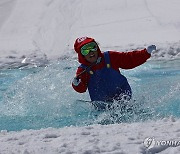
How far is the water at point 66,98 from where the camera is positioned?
5.37 meters

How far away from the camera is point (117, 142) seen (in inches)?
123

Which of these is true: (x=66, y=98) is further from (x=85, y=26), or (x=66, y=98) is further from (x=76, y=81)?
(x=85, y=26)

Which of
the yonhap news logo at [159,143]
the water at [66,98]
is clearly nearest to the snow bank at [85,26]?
A: the water at [66,98]

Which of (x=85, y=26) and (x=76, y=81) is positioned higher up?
(x=76, y=81)

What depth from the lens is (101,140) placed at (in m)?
3.22

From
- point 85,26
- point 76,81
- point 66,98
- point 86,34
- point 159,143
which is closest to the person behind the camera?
point 159,143

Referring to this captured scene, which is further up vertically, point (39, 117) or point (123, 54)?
point (123, 54)

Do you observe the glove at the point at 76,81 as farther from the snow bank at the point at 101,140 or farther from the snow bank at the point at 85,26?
the snow bank at the point at 85,26

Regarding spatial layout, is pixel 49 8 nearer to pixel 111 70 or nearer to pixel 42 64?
pixel 42 64

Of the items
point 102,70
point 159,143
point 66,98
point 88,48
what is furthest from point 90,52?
point 159,143

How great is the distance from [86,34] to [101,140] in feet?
31.8

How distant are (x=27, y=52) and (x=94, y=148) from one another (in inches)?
345

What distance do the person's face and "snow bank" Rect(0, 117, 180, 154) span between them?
1.88 metres

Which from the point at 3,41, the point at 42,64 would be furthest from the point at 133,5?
the point at 42,64
